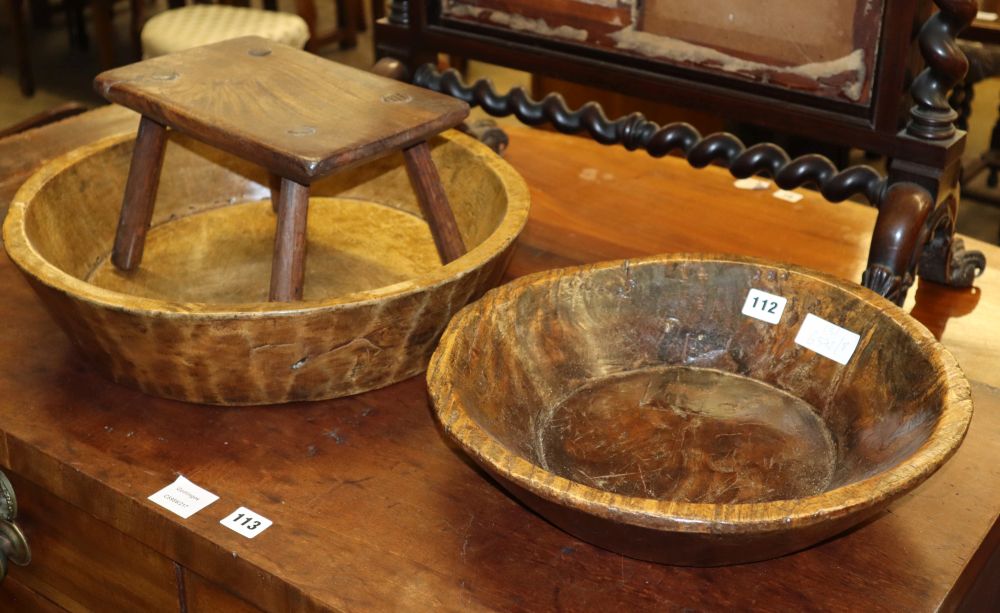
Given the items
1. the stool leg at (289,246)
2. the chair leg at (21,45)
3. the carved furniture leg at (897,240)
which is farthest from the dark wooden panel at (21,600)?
the chair leg at (21,45)

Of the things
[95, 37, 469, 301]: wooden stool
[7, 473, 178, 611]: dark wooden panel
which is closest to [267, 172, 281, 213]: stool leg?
[95, 37, 469, 301]: wooden stool

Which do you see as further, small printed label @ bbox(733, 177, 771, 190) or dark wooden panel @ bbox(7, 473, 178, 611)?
small printed label @ bbox(733, 177, 771, 190)

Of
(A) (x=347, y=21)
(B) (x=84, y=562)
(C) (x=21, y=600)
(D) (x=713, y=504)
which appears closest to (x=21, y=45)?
(A) (x=347, y=21)

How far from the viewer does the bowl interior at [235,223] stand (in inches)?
42.1

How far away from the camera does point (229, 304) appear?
2.73 feet

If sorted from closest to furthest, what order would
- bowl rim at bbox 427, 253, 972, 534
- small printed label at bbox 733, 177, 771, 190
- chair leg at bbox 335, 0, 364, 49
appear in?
bowl rim at bbox 427, 253, 972, 534, small printed label at bbox 733, 177, 771, 190, chair leg at bbox 335, 0, 364, 49

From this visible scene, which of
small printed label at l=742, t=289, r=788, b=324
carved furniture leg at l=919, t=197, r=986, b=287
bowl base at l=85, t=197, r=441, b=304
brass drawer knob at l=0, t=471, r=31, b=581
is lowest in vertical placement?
brass drawer knob at l=0, t=471, r=31, b=581

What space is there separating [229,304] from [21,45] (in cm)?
290

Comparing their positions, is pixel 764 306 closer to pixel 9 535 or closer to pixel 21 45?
pixel 9 535

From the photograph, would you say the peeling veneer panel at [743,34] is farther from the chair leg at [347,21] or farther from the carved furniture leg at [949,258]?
the chair leg at [347,21]

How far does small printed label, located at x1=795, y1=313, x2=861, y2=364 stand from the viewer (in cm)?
86

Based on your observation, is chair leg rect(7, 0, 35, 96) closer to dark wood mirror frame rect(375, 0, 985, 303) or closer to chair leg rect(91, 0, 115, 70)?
chair leg rect(91, 0, 115, 70)

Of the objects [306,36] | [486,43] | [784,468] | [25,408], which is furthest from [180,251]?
[306,36]

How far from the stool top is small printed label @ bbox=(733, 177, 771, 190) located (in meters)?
0.44
